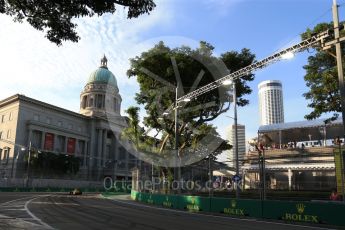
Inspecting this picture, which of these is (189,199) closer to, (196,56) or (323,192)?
(323,192)

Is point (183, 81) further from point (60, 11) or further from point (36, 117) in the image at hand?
point (36, 117)

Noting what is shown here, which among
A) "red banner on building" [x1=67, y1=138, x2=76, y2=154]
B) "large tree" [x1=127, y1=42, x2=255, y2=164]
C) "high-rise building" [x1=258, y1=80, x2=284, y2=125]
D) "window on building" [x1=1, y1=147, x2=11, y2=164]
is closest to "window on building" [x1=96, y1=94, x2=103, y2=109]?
"red banner on building" [x1=67, y1=138, x2=76, y2=154]

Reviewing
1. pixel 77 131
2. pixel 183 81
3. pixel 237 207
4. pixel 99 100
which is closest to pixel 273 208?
pixel 237 207

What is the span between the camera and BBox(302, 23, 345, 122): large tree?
923 inches

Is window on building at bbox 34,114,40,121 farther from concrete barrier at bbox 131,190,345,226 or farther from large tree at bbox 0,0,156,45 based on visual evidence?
large tree at bbox 0,0,156,45

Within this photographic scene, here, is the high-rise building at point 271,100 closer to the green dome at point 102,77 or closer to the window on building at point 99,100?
the window on building at point 99,100

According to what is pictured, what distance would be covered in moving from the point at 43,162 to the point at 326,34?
75916 mm

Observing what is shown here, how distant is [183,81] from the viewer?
3500 cm

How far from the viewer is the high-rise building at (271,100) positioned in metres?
81.6

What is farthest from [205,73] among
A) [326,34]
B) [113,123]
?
[113,123]

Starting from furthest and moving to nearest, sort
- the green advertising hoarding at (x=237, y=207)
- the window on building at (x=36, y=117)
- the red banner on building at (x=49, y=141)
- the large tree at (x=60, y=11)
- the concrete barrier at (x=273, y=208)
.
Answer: the red banner on building at (x=49, y=141) < the window on building at (x=36, y=117) < the green advertising hoarding at (x=237, y=207) < the concrete barrier at (x=273, y=208) < the large tree at (x=60, y=11)

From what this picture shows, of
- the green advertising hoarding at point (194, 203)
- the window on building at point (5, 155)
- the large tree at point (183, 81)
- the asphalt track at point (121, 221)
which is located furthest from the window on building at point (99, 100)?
the asphalt track at point (121, 221)

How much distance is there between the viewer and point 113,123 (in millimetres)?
119250

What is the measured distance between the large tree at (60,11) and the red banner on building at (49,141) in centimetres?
8622
